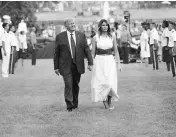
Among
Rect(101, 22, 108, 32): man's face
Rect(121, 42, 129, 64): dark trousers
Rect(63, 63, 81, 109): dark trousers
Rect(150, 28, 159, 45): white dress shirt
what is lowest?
Rect(121, 42, 129, 64): dark trousers

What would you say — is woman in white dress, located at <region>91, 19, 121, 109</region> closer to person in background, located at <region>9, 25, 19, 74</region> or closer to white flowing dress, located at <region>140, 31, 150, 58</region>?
person in background, located at <region>9, 25, 19, 74</region>

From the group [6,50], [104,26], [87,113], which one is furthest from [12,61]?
[87,113]

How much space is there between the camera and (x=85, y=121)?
41.8ft

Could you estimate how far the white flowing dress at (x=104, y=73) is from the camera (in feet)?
47.9

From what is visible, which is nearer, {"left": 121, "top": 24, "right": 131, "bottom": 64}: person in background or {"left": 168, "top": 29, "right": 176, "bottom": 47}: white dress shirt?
{"left": 168, "top": 29, "right": 176, "bottom": 47}: white dress shirt

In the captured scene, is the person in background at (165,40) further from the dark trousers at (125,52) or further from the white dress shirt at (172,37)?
the dark trousers at (125,52)

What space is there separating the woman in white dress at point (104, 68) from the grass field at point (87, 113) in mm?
327

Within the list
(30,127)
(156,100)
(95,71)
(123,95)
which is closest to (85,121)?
(30,127)

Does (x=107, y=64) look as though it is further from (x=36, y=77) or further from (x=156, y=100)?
(x=36, y=77)

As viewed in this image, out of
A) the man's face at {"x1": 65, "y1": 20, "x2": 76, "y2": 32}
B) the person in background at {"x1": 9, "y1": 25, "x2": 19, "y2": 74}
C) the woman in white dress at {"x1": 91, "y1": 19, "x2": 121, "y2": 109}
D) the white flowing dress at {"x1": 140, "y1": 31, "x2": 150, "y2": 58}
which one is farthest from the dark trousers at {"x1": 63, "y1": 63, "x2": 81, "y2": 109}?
the white flowing dress at {"x1": 140, "y1": 31, "x2": 150, "y2": 58}

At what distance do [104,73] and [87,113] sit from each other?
1.14 meters

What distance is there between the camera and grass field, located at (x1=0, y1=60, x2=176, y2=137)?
37.8 ft

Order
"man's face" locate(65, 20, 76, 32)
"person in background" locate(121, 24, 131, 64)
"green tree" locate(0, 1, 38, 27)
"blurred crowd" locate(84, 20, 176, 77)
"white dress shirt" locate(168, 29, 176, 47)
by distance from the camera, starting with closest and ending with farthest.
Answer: "man's face" locate(65, 20, 76, 32) < "white dress shirt" locate(168, 29, 176, 47) < "blurred crowd" locate(84, 20, 176, 77) < "person in background" locate(121, 24, 131, 64) < "green tree" locate(0, 1, 38, 27)

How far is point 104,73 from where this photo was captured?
14.6 metres
